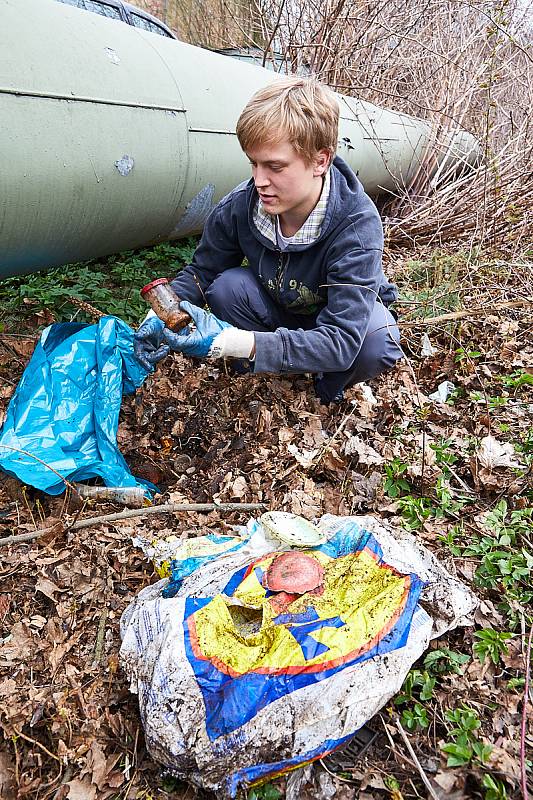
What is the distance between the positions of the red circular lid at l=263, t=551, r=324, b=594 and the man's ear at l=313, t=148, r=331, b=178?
1.40m

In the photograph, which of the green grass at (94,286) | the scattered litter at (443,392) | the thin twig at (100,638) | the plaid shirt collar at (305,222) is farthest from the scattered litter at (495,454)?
the green grass at (94,286)

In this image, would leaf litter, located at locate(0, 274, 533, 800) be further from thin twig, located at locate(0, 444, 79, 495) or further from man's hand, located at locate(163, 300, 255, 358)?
man's hand, located at locate(163, 300, 255, 358)

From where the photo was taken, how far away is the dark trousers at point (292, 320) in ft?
8.80

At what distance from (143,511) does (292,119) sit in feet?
4.91

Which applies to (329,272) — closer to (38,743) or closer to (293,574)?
(293,574)

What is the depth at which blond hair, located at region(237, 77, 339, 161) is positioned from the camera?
2.05 m

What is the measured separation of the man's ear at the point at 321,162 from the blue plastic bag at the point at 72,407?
108 cm

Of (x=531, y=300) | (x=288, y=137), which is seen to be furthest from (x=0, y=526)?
(x=531, y=300)

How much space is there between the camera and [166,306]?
227cm

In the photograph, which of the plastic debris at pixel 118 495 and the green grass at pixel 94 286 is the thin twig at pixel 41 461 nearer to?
the plastic debris at pixel 118 495

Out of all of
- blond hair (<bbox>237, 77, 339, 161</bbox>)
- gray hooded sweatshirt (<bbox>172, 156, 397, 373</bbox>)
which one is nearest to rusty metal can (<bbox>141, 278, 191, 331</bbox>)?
gray hooded sweatshirt (<bbox>172, 156, 397, 373</bbox>)

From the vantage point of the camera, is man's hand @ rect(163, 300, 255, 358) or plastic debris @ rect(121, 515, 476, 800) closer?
plastic debris @ rect(121, 515, 476, 800)

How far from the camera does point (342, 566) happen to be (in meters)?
1.82

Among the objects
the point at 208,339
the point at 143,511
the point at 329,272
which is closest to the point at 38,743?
the point at 143,511
